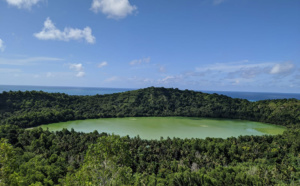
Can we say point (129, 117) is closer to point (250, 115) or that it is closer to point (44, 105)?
point (44, 105)

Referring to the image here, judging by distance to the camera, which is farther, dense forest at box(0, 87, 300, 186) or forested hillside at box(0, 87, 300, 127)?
forested hillside at box(0, 87, 300, 127)

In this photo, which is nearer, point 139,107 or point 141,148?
point 141,148

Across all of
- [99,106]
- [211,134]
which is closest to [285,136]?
[211,134]

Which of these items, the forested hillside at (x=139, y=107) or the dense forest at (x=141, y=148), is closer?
the dense forest at (x=141, y=148)

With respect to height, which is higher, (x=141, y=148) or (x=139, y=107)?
(x=139, y=107)
